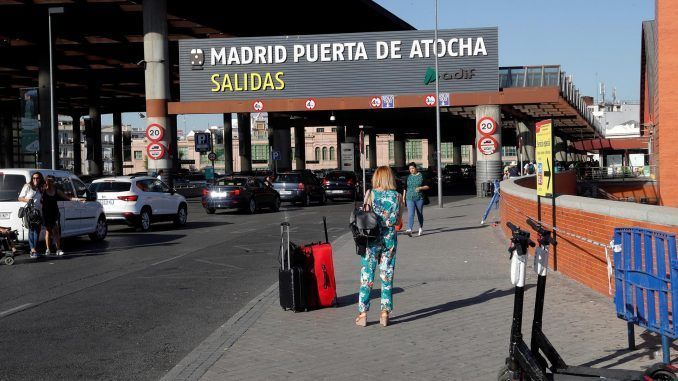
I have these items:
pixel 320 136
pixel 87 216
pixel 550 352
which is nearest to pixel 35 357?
pixel 550 352

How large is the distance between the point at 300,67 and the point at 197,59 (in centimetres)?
527

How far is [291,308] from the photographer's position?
10.1 metres

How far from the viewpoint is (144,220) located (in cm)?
2531

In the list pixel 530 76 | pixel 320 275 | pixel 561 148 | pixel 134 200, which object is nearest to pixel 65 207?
pixel 134 200

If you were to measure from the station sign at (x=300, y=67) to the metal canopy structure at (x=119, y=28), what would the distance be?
5.29 meters

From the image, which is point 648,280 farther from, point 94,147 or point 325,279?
point 94,147

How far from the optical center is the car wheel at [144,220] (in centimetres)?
2519

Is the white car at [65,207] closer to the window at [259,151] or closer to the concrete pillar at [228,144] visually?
the concrete pillar at [228,144]

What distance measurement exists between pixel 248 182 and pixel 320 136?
4582 inches

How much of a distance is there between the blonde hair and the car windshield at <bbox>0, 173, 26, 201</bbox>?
1230 cm

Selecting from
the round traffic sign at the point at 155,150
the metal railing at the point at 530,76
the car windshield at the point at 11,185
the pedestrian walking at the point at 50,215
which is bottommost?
the pedestrian walking at the point at 50,215

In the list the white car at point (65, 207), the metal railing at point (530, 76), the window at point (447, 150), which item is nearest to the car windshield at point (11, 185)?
the white car at point (65, 207)

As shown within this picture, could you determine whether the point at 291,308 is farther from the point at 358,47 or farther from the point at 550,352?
the point at 358,47

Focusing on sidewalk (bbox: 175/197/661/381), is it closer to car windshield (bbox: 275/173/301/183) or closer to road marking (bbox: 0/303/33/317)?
road marking (bbox: 0/303/33/317)
